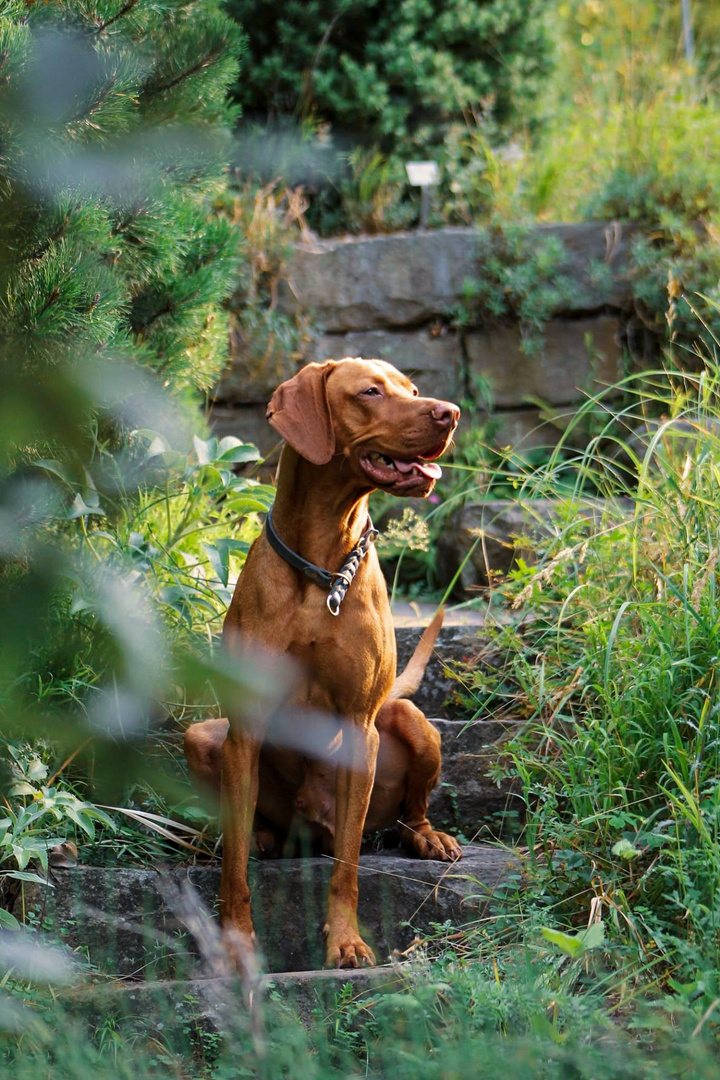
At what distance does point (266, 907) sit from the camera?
291 centimetres

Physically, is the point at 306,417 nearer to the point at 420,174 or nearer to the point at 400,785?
the point at 400,785

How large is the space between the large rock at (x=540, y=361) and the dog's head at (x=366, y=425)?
3243 mm

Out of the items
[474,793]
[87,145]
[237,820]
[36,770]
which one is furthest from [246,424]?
[87,145]

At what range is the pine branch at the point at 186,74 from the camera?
4.66 ft

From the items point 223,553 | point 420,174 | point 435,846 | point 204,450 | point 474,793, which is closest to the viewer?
point 435,846

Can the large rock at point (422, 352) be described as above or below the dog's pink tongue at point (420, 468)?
below

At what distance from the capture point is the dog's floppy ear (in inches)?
110

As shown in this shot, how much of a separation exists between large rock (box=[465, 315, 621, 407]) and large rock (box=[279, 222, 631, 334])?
5.3 inches

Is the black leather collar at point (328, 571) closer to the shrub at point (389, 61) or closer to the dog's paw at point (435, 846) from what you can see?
the dog's paw at point (435, 846)

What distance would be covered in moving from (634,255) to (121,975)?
451 centimetres

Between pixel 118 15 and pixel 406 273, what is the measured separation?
188 inches

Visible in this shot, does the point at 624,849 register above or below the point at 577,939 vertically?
below

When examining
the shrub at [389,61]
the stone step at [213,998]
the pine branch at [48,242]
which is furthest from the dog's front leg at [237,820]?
the shrub at [389,61]

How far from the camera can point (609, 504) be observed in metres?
3.78
